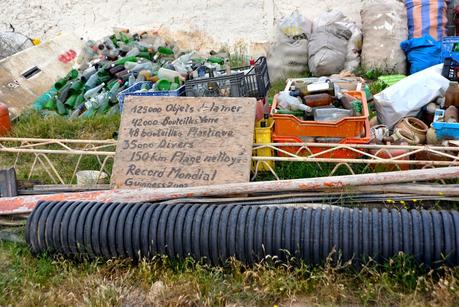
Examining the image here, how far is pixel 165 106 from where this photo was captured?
16.0ft

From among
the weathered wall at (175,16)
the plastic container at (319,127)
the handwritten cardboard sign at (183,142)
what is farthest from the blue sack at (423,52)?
the handwritten cardboard sign at (183,142)

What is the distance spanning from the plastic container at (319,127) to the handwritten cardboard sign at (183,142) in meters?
0.38

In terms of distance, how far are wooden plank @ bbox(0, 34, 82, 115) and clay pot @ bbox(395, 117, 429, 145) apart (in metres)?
5.61

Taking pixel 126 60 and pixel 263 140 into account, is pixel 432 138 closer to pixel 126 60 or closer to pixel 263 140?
pixel 263 140

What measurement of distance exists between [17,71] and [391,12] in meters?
6.20

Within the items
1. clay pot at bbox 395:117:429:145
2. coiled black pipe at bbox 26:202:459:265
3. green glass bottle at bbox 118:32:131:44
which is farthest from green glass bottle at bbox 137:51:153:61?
coiled black pipe at bbox 26:202:459:265

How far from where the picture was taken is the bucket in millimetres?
4785

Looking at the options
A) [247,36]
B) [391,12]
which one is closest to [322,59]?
[391,12]

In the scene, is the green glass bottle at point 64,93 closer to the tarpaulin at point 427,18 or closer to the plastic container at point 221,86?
the plastic container at point 221,86

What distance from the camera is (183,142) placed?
15.1 ft

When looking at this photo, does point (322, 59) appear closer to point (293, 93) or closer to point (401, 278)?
point (293, 93)

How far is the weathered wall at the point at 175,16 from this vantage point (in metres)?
8.91

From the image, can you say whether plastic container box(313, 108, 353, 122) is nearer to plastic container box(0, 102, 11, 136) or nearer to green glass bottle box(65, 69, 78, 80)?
plastic container box(0, 102, 11, 136)

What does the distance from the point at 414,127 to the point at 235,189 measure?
2196 mm
